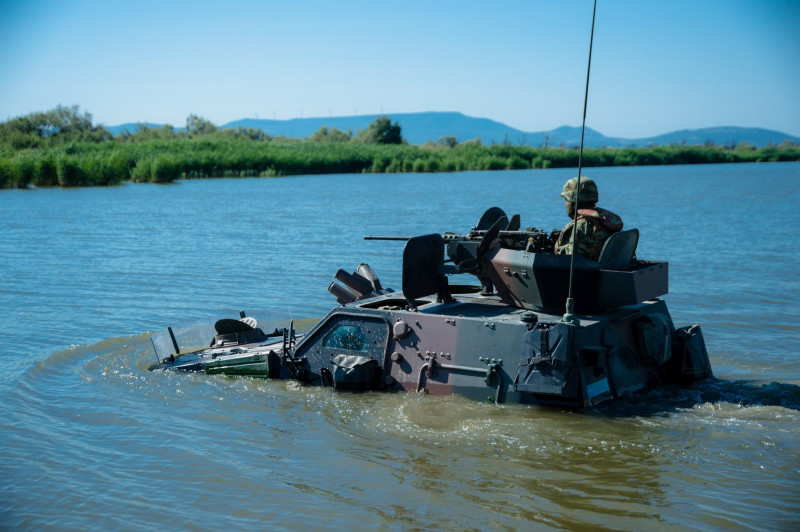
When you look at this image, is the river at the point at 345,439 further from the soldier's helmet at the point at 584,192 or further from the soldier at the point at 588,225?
the soldier's helmet at the point at 584,192

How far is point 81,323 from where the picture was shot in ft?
47.8

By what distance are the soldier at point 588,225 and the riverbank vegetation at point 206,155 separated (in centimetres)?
3764

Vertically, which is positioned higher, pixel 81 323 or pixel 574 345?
pixel 574 345

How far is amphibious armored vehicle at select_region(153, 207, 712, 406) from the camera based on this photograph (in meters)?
8.37

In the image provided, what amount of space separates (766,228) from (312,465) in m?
22.5

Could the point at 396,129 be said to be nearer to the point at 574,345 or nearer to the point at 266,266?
the point at 266,266

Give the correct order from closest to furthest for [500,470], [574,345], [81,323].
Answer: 1. [500,470]
2. [574,345]
3. [81,323]

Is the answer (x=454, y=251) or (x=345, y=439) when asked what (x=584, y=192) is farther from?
(x=345, y=439)

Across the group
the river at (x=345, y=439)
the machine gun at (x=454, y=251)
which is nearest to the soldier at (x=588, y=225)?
the machine gun at (x=454, y=251)

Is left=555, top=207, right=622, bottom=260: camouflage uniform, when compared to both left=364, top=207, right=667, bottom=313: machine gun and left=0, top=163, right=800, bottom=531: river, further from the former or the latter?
left=0, top=163, right=800, bottom=531: river

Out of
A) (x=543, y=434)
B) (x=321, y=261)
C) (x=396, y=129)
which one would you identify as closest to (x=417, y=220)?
(x=321, y=261)

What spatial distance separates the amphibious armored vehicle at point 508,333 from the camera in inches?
329

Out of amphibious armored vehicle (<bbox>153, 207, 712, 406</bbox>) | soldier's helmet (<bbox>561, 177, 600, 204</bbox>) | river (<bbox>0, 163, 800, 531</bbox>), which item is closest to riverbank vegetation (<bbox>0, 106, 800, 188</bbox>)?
river (<bbox>0, 163, 800, 531</bbox>)

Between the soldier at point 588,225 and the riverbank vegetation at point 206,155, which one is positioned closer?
the soldier at point 588,225
